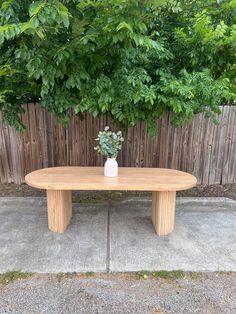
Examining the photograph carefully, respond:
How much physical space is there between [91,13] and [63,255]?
2.32 metres

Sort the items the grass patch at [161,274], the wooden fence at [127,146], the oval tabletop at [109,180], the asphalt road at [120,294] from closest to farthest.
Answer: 1. the asphalt road at [120,294]
2. the grass patch at [161,274]
3. the oval tabletop at [109,180]
4. the wooden fence at [127,146]

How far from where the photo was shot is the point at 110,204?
12.3 ft

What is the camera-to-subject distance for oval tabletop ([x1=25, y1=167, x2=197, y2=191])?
2.73 m

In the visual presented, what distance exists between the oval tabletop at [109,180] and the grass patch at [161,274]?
792mm

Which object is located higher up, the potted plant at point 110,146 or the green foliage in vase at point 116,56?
the green foliage in vase at point 116,56

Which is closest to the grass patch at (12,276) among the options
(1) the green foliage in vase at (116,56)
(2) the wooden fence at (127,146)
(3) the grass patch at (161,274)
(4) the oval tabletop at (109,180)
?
(4) the oval tabletop at (109,180)

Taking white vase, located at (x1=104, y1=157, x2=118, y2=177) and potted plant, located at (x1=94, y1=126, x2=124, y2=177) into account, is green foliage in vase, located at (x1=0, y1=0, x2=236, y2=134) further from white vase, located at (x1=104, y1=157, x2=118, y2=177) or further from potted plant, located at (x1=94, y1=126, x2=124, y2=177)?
white vase, located at (x1=104, y1=157, x2=118, y2=177)

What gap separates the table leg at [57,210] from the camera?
2934mm

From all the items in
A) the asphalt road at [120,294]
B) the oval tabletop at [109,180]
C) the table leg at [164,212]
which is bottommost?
the asphalt road at [120,294]

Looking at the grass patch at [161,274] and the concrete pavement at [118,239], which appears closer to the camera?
the grass patch at [161,274]

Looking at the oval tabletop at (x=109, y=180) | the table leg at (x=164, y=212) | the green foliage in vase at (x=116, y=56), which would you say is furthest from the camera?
the table leg at (x=164, y=212)

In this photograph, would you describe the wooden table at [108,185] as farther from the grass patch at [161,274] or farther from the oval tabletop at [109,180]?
the grass patch at [161,274]

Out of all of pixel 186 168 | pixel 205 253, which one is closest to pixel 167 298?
pixel 205 253

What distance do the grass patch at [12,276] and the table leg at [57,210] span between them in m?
0.70
